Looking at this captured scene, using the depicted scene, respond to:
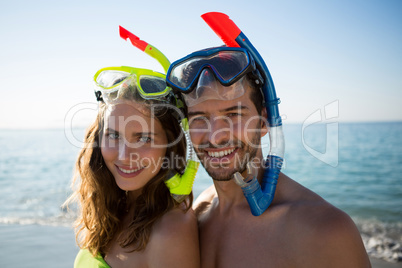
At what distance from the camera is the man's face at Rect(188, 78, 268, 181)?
233 cm

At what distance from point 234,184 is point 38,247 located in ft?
13.9

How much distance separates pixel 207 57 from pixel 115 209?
1518mm

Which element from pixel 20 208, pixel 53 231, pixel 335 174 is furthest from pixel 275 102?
pixel 335 174

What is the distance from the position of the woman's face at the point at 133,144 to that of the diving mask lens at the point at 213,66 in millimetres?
352

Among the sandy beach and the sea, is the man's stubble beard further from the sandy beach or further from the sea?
the sandy beach


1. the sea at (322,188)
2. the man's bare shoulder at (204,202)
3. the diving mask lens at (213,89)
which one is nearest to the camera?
the diving mask lens at (213,89)

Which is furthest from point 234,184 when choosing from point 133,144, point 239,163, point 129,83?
point 129,83

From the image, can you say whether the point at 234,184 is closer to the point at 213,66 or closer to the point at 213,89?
the point at 213,89

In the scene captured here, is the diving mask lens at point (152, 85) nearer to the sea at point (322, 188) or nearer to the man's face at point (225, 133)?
the man's face at point (225, 133)

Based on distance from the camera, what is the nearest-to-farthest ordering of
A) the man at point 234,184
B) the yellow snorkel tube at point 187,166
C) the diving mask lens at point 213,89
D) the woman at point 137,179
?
the man at point 234,184 < the woman at point 137,179 < the diving mask lens at point 213,89 < the yellow snorkel tube at point 187,166

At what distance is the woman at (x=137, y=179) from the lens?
2211mm

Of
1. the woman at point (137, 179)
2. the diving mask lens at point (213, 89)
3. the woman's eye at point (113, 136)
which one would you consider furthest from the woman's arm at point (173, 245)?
the diving mask lens at point (213, 89)

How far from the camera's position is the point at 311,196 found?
6.97ft

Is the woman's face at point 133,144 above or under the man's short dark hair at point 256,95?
under
